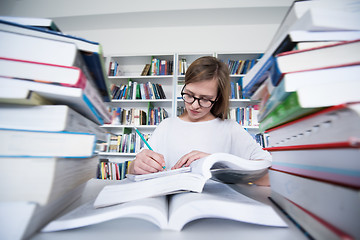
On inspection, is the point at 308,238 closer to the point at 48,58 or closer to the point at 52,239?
the point at 52,239

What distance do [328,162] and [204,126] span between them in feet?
2.90

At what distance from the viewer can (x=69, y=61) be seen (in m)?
0.29

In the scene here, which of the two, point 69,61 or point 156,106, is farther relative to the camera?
point 156,106

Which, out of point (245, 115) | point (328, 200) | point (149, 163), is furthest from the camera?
point (245, 115)

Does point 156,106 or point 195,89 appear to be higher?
point 156,106

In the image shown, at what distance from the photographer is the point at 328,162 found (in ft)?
0.68

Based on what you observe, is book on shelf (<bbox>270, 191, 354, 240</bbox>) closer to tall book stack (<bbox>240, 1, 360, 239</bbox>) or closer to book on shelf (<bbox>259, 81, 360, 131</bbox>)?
tall book stack (<bbox>240, 1, 360, 239</bbox>)

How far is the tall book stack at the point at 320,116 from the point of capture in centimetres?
18

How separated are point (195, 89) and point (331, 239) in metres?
0.81

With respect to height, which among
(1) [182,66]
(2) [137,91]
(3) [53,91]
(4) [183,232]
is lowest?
(4) [183,232]

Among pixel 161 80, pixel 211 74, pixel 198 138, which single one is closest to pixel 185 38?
pixel 161 80

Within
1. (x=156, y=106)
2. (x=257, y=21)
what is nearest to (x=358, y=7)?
(x=156, y=106)

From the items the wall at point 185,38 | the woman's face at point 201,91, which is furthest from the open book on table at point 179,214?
the wall at point 185,38

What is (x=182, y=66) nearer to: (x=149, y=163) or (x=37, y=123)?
(x=149, y=163)
